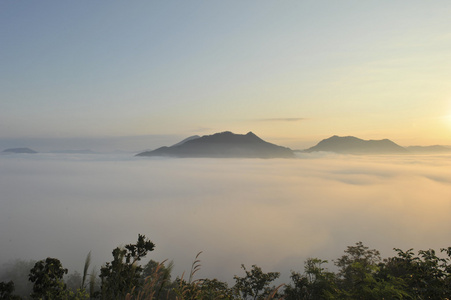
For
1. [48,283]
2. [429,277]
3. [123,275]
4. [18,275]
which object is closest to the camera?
[123,275]

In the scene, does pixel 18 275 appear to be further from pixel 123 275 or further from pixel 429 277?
pixel 429 277

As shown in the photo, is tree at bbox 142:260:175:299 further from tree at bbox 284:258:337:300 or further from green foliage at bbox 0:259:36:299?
green foliage at bbox 0:259:36:299

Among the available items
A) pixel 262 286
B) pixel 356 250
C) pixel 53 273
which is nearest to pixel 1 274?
pixel 262 286

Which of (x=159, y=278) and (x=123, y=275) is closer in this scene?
(x=159, y=278)

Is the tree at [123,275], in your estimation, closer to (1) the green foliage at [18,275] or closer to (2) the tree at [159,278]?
(2) the tree at [159,278]

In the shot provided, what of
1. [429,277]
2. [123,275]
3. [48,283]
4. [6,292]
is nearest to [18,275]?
[6,292]

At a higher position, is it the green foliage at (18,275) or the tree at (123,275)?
the tree at (123,275)

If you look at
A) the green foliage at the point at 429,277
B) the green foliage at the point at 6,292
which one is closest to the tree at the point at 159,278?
the green foliage at the point at 6,292

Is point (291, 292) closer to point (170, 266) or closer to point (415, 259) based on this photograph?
point (415, 259)

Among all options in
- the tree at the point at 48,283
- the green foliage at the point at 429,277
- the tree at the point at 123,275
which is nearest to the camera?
the tree at the point at 123,275

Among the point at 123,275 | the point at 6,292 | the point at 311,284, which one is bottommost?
the point at 311,284

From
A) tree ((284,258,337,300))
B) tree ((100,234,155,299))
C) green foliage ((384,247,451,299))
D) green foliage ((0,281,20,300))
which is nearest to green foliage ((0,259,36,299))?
tree ((284,258,337,300))

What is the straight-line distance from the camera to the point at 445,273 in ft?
21.5

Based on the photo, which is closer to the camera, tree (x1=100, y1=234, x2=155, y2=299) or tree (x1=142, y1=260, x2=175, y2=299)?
tree (x1=142, y1=260, x2=175, y2=299)
